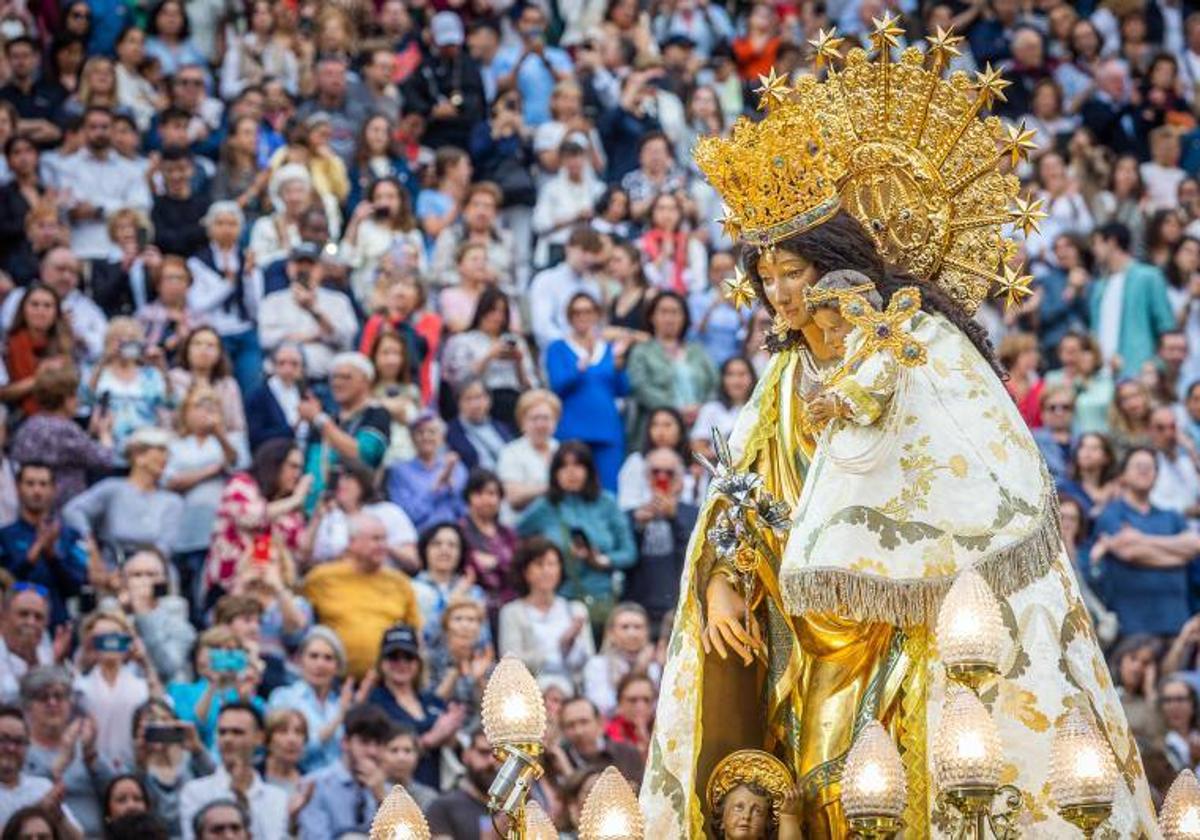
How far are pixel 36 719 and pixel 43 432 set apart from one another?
2510 millimetres

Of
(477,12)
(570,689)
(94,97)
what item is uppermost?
(477,12)

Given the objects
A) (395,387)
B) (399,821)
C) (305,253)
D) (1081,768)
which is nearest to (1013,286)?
(1081,768)

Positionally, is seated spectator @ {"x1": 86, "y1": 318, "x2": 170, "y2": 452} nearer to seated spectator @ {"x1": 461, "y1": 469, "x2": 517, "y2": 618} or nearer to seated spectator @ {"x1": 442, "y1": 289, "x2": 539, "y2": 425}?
seated spectator @ {"x1": 461, "y1": 469, "x2": 517, "y2": 618}

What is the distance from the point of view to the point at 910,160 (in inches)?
371

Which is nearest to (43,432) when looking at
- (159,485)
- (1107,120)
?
(159,485)

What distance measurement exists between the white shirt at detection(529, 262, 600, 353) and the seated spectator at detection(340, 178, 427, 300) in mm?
708

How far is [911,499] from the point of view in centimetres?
899

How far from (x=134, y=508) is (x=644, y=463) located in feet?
9.30

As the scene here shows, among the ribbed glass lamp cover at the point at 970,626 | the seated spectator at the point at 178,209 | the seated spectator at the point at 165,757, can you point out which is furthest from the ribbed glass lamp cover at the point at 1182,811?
the seated spectator at the point at 178,209

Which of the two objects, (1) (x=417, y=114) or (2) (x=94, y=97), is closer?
(2) (x=94, y=97)

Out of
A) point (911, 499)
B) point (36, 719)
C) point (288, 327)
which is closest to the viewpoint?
point (911, 499)

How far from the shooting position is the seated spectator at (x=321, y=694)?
45.4ft

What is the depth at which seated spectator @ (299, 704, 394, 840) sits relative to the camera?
43.5 ft

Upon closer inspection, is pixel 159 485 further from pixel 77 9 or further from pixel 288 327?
pixel 77 9
